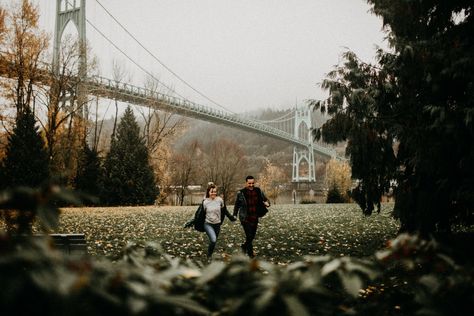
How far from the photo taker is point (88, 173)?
25625mm

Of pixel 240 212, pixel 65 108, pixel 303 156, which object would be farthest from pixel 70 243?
pixel 303 156

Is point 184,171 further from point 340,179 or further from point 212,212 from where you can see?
point 212,212

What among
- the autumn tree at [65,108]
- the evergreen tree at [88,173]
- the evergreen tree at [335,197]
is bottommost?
the evergreen tree at [335,197]

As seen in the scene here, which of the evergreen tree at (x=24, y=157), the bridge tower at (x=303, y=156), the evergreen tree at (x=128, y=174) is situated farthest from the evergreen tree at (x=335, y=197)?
the bridge tower at (x=303, y=156)

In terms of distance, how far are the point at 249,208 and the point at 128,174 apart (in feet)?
71.1

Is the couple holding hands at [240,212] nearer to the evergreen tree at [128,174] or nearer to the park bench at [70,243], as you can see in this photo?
the park bench at [70,243]

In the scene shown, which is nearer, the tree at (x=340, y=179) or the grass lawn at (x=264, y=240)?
the grass lawn at (x=264, y=240)

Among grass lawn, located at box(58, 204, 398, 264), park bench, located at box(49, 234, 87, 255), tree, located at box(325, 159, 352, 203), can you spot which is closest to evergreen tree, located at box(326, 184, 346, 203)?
tree, located at box(325, 159, 352, 203)

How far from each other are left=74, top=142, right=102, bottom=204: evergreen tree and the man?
66.4 ft

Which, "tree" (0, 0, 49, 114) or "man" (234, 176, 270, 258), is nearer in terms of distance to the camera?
"man" (234, 176, 270, 258)

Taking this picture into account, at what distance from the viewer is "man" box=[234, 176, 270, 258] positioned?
23.0 ft

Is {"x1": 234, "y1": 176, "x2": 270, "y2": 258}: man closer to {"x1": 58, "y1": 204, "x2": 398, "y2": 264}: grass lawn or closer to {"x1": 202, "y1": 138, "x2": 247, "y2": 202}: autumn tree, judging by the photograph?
{"x1": 58, "y1": 204, "x2": 398, "y2": 264}: grass lawn

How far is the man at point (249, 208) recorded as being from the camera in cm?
702

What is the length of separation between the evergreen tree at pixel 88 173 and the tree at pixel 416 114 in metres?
20.1
